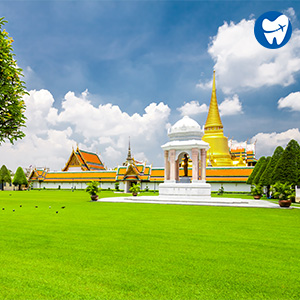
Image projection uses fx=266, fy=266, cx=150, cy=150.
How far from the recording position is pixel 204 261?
5.64 metres

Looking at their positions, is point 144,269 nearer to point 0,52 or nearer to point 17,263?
point 17,263

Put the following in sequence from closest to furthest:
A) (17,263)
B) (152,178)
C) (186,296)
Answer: (186,296)
(17,263)
(152,178)

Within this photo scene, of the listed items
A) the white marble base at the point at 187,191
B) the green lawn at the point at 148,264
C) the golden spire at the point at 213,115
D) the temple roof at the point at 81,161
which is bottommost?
the green lawn at the point at 148,264

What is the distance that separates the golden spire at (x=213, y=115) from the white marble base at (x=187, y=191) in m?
37.0

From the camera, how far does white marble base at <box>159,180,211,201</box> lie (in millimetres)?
25406

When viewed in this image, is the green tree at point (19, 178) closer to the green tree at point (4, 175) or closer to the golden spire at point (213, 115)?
the green tree at point (4, 175)

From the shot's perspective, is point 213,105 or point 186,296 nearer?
point 186,296

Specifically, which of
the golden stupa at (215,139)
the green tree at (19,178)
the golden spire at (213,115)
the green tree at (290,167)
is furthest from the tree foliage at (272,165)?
the green tree at (19,178)

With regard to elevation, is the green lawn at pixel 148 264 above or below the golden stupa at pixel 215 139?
below

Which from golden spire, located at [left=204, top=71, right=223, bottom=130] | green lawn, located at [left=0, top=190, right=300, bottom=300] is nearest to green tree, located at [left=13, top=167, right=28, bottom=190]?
golden spire, located at [left=204, top=71, right=223, bottom=130]

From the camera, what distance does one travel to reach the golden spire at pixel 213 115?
60744 mm

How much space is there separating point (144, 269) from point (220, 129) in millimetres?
57843

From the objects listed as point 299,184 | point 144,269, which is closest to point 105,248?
point 144,269

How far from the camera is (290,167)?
977 inches
